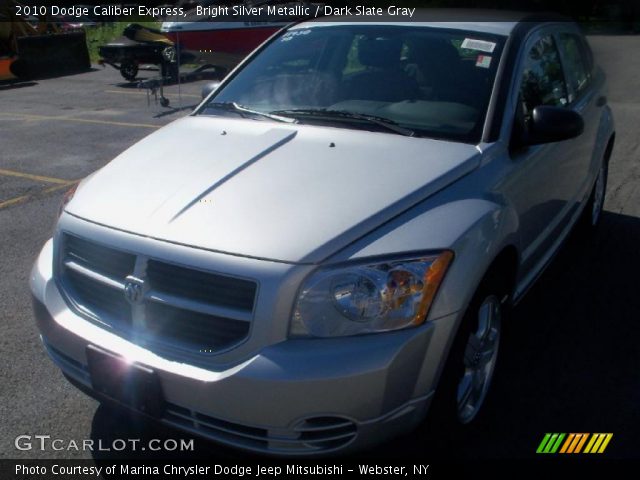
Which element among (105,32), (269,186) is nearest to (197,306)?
(269,186)

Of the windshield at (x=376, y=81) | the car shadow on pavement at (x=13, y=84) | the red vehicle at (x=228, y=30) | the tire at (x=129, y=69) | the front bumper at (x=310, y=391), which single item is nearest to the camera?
the front bumper at (x=310, y=391)

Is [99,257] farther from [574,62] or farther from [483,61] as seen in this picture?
[574,62]

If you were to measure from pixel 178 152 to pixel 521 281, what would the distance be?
1842 mm

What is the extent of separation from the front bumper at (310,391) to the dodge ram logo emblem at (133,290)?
18 centimetres

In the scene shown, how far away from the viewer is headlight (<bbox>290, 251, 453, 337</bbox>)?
249 cm

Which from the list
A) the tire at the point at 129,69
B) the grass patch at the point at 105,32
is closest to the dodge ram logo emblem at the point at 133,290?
the tire at the point at 129,69

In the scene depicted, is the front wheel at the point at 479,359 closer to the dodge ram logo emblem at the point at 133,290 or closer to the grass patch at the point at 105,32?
the dodge ram logo emblem at the point at 133,290

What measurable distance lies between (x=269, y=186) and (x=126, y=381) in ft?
3.16

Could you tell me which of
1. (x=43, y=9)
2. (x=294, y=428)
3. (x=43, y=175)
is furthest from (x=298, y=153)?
(x=43, y=9)

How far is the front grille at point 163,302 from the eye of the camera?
2.53m

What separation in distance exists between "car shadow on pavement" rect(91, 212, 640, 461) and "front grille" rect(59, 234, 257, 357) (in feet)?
1.17

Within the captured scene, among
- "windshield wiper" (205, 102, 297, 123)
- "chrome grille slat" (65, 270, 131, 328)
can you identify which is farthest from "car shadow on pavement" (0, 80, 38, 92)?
"chrome grille slat" (65, 270, 131, 328)

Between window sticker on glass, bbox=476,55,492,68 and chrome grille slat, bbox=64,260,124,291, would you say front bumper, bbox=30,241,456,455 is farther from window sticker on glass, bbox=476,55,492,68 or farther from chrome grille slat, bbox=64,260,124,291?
window sticker on glass, bbox=476,55,492,68

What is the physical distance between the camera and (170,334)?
2.64 m
